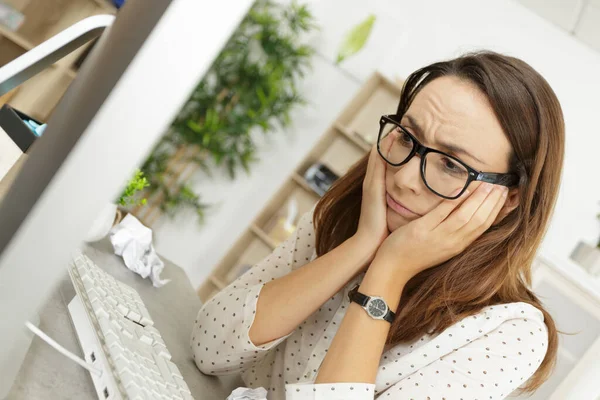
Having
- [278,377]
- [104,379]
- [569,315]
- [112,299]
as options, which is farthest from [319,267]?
[569,315]

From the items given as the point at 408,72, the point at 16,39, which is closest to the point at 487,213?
the point at 16,39

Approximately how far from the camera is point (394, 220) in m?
1.24

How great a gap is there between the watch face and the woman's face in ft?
0.70

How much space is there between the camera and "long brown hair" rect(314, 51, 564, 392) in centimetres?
117

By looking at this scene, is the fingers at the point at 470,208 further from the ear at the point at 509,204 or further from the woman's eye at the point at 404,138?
the woman's eye at the point at 404,138

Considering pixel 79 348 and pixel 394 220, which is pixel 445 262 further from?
pixel 79 348

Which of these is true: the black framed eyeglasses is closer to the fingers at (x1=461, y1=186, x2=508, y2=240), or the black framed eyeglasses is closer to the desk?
the fingers at (x1=461, y1=186, x2=508, y2=240)

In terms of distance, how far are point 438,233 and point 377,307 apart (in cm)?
19

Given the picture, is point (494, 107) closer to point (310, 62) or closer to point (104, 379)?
point (104, 379)

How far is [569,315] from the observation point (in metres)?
3.45

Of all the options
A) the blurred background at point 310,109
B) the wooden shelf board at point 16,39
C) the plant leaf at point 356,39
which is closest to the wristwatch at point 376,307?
the wooden shelf board at point 16,39

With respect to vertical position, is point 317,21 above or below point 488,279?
above

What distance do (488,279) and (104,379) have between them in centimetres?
74

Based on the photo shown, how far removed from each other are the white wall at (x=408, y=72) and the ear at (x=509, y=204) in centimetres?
329
